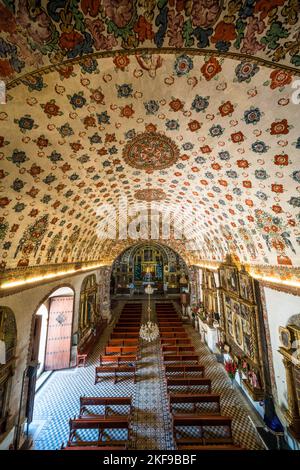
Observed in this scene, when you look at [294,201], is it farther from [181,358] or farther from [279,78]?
[181,358]

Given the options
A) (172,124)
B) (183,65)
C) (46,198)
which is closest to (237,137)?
(172,124)

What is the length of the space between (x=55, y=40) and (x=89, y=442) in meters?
9.10

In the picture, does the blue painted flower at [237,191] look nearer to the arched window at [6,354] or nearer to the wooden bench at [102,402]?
the arched window at [6,354]

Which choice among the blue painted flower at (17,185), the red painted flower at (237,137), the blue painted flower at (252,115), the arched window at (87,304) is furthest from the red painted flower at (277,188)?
the arched window at (87,304)

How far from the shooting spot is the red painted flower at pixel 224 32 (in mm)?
2146

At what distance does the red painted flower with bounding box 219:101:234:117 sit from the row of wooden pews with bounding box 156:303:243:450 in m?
8.06

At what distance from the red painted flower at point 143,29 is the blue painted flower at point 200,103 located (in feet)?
4.96

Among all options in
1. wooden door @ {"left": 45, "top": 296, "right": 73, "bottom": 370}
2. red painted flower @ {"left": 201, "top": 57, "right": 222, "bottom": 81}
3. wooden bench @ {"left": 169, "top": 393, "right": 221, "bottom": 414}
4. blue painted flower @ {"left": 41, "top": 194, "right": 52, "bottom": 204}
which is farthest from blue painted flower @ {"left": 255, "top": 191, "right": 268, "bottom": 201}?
wooden door @ {"left": 45, "top": 296, "right": 73, "bottom": 370}

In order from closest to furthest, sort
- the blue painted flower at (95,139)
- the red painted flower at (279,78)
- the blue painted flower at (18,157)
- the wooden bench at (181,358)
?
1. the red painted flower at (279,78)
2. the blue painted flower at (18,157)
3. the blue painted flower at (95,139)
4. the wooden bench at (181,358)

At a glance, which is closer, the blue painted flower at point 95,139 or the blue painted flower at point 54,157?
the blue painted flower at point 95,139

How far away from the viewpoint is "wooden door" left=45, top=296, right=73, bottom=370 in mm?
10773

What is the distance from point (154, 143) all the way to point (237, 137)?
1901 millimetres
